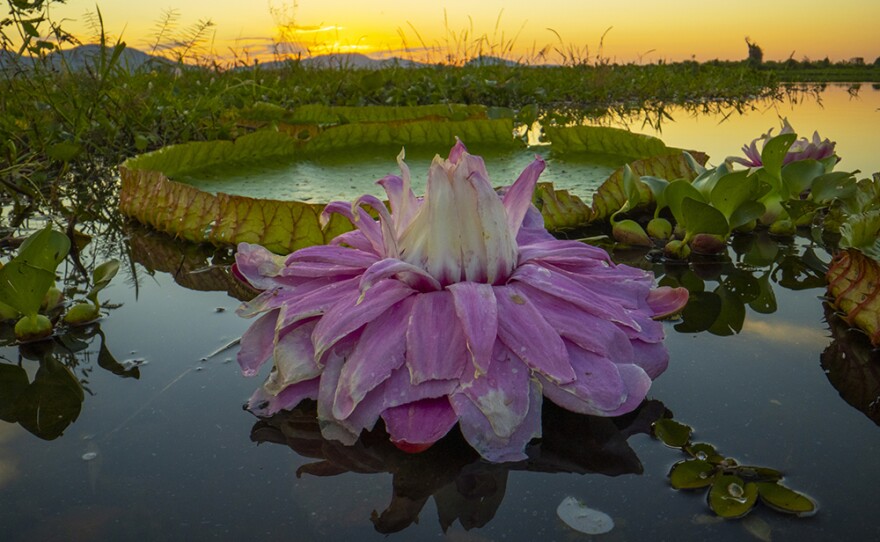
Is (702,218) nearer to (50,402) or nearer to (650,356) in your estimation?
(650,356)

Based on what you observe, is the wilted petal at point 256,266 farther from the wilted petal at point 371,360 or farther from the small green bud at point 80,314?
the small green bud at point 80,314

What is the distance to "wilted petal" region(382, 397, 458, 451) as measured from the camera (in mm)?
846

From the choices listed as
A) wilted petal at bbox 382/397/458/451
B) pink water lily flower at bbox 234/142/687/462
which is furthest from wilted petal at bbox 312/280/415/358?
Answer: wilted petal at bbox 382/397/458/451

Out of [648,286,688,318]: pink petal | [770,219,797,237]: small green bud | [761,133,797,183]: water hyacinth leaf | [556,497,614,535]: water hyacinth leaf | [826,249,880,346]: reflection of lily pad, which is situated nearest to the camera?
[556,497,614,535]: water hyacinth leaf

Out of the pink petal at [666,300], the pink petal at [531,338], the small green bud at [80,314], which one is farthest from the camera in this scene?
the small green bud at [80,314]

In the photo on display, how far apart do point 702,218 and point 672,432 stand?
0.82 metres

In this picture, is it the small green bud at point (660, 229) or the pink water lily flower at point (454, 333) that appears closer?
the pink water lily flower at point (454, 333)

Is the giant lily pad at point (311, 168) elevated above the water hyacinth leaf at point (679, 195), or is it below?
below

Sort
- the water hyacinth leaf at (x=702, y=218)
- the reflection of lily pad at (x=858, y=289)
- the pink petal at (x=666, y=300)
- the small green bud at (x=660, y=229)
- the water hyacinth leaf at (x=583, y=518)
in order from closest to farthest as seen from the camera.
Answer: the water hyacinth leaf at (x=583, y=518), the pink petal at (x=666, y=300), the reflection of lily pad at (x=858, y=289), the water hyacinth leaf at (x=702, y=218), the small green bud at (x=660, y=229)

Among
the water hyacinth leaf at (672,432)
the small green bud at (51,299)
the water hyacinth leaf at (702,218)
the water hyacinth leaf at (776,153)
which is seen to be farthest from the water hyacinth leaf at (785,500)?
the small green bud at (51,299)

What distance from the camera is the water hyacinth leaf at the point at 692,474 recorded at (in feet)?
2.74

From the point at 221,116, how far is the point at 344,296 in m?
3.09

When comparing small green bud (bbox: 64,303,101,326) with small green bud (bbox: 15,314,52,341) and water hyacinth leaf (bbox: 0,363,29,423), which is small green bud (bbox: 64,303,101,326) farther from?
water hyacinth leaf (bbox: 0,363,29,423)

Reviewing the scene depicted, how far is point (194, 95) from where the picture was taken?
4465mm
